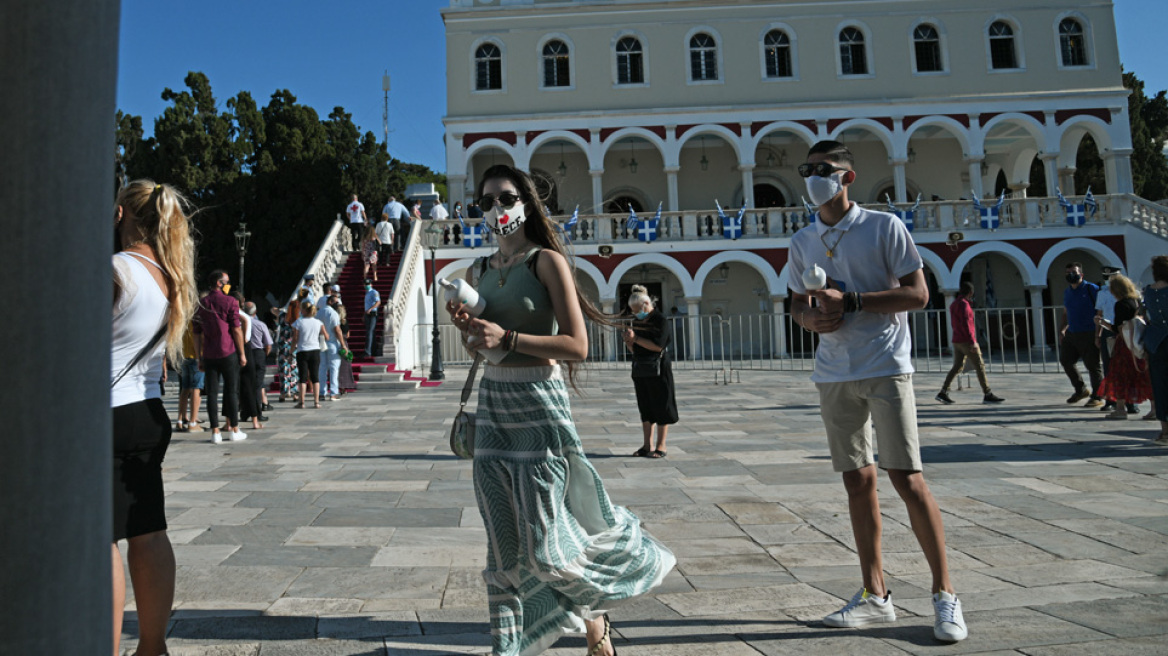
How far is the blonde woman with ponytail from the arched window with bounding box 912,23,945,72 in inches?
1183

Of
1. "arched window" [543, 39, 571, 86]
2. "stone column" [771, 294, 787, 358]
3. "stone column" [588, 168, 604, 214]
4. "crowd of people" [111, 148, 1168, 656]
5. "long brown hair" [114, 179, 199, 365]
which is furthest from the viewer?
"arched window" [543, 39, 571, 86]

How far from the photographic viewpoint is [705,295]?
2923 cm

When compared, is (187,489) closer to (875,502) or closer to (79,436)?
(875,502)

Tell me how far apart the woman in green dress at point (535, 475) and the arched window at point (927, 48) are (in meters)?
29.5

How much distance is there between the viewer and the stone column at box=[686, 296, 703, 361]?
2222cm

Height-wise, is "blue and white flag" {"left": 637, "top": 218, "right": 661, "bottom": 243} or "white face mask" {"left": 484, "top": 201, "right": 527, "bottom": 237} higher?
"blue and white flag" {"left": 637, "top": 218, "right": 661, "bottom": 243}

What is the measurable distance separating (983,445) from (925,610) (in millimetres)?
5224

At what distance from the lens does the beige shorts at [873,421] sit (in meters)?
3.37

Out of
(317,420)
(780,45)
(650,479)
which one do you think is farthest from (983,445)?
(780,45)

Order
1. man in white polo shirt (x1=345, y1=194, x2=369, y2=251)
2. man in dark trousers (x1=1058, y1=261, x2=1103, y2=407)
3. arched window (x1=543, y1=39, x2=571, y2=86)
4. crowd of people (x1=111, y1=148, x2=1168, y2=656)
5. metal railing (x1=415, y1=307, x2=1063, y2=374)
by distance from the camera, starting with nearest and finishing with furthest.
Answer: crowd of people (x1=111, y1=148, x2=1168, y2=656) → man in dark trousers (x1=1058, y1=261, x2=1103, y2=407) → metal railing (x1=415, y1=307, x2=1063, y2=374) → man in white polo shirt (x1=345, y1=194, x2=369, y2=251) → arched window (x1=543, y1=39, x2=571, y2=86)

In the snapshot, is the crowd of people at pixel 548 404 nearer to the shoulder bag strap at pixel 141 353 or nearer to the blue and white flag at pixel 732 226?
the shoulder bag strap at pixel 141 353

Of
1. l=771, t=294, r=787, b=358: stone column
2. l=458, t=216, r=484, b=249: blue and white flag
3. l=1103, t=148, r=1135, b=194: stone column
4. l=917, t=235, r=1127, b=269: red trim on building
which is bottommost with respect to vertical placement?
l=771, t=294, r=787, b=358: stone column

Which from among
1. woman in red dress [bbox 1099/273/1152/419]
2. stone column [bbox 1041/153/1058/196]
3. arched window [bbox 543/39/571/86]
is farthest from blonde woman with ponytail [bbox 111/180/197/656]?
stone column [bbox 1041/153/1058/196]

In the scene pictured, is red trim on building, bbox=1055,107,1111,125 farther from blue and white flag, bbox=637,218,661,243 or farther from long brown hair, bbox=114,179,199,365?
long brown hair, bbox=114,179,199,365
